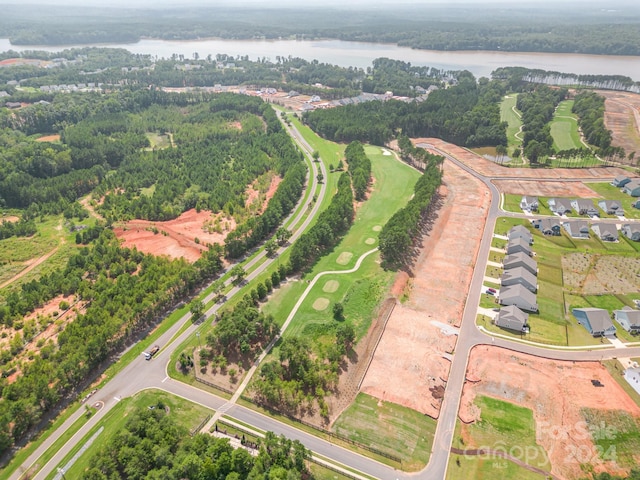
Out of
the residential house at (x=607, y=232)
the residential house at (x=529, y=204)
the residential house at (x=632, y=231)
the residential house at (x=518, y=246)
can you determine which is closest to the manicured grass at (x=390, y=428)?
the residential house at (x=518, y=246)

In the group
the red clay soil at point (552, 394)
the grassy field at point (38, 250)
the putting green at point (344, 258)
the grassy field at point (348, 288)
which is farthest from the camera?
the putting green at point (344, 258)

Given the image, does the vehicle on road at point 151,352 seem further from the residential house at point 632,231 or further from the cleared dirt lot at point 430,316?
the residential house at point 632,231

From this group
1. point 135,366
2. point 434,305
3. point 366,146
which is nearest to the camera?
point 135,366

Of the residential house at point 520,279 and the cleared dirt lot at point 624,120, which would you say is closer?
the residential house at point 520,279

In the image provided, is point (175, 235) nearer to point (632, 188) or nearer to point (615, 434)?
point (615, 434)

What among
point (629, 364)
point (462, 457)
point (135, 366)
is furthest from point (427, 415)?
point (135, 366)

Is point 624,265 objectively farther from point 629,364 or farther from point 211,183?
point 211,183
